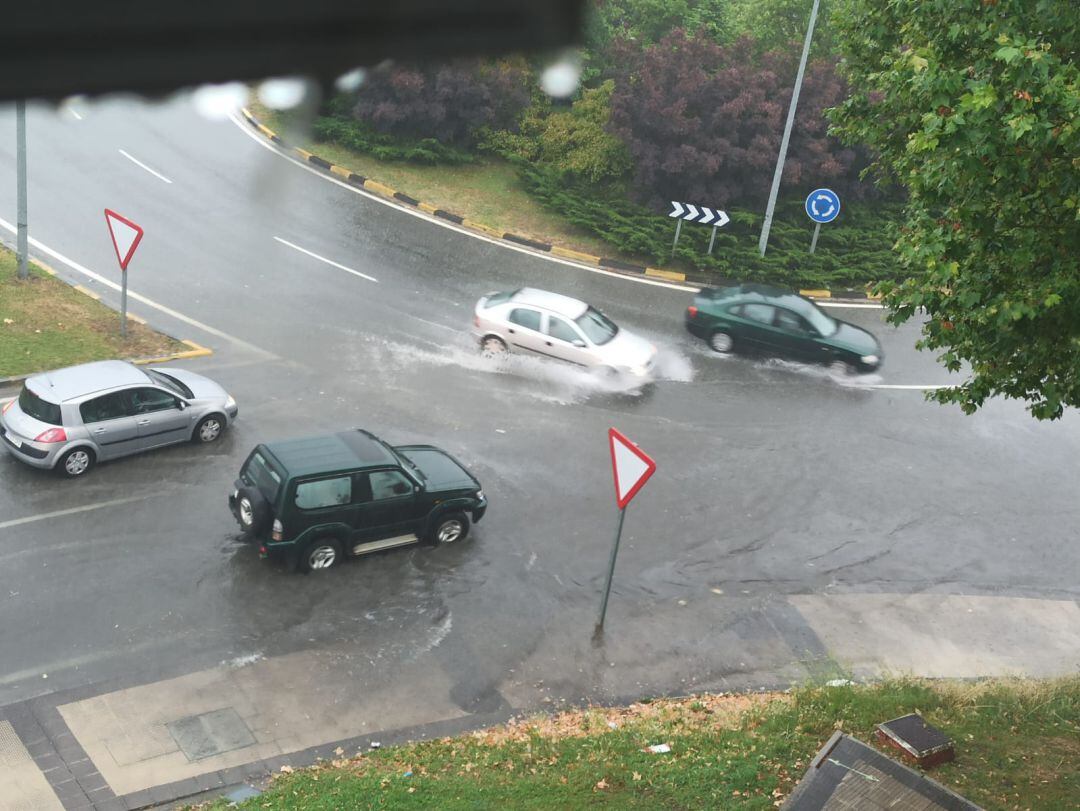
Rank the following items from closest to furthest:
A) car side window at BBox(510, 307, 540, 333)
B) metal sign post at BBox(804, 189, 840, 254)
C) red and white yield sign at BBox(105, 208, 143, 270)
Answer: red and white yield sign at BBox(105, 208, 143, 270) < car side window at BBox(510, 307, 540, 333) < metal sign post at BBox(804, 189, 840, 254)

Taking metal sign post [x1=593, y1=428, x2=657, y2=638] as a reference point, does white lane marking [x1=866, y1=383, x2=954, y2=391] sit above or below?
below

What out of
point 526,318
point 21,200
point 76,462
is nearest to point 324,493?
point 76,462

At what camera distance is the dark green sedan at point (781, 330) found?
68.9 ft

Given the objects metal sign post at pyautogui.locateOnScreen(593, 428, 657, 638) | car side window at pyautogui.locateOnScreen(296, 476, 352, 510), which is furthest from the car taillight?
metal sign post at pyautogui.locateOnScreen(593, 428, 657, 638)

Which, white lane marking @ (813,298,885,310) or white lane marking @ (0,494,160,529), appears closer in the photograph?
white lane marking @ (0,494,160,529)

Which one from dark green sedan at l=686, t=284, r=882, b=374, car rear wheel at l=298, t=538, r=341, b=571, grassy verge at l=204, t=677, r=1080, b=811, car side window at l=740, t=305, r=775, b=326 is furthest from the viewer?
car side window at l=740, t=305, r=775, b=326

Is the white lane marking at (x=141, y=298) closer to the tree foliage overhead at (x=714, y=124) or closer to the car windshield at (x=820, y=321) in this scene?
the car windshield at (x=820, y=321)

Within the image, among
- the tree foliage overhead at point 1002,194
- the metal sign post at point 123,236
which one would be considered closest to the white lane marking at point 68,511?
the metal sign post at point 123,236

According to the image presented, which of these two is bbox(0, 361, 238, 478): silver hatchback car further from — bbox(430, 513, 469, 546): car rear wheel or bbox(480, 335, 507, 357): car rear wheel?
bbox(480, 335, 507, 357): car rear wheel

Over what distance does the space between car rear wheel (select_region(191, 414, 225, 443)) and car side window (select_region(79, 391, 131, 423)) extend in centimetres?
109

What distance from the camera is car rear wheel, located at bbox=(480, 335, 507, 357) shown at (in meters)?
20.3

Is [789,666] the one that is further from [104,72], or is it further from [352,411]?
[104,72]

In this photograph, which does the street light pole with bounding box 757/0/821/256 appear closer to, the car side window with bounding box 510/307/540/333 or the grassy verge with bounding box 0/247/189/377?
the car side window with bounding box 510/307/540/333

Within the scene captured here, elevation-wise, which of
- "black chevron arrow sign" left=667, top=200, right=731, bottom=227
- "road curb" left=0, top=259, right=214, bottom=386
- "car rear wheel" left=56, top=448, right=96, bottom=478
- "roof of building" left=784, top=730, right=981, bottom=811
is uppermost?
"black chevron arrow sign" left=667, top=200, right=731, bottom=227
